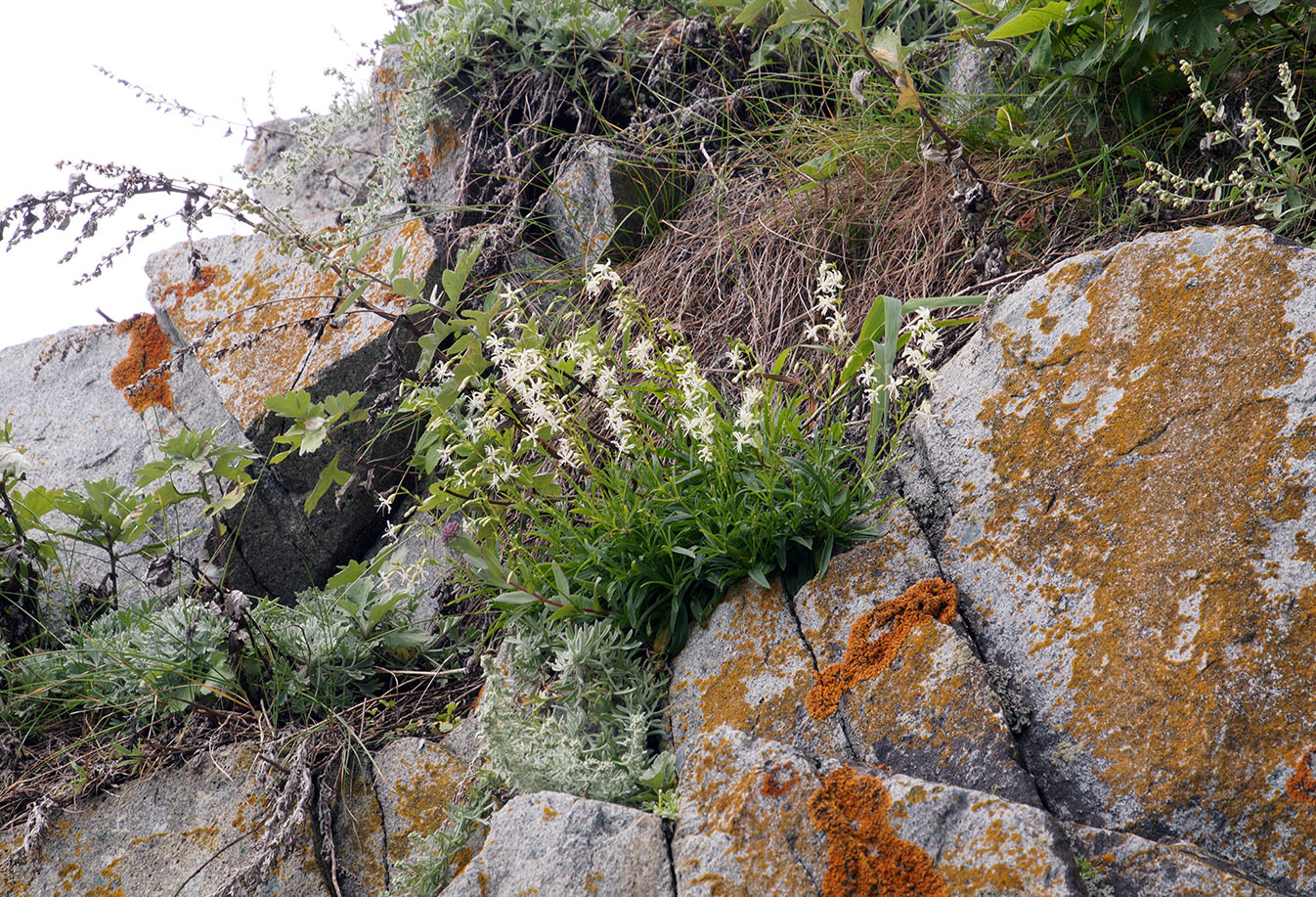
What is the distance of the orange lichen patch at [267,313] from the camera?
13.8 feet

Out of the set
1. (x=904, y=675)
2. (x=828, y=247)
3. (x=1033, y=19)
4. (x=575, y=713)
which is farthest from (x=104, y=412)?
(x=1033, y=19)

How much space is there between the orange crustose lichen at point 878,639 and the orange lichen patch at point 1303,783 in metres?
0.80

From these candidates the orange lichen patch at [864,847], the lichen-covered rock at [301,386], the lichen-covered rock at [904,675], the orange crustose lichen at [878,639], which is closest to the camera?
the orange lichen patch at [864,847]

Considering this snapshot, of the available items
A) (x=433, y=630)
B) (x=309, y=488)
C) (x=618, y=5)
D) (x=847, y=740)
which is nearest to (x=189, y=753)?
(x=433, y=630)

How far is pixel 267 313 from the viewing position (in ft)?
14.5

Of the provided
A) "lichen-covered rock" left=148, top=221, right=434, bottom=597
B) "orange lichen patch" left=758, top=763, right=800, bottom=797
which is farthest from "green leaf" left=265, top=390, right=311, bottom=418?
"orange lichen patch" left=758, top=763, right=800, bottom=797

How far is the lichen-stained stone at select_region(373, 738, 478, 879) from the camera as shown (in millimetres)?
2828

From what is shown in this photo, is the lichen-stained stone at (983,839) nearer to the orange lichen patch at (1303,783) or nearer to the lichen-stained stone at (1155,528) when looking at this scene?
the lichen-stained stone at (1155,528)

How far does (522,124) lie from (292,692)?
337 centimetres

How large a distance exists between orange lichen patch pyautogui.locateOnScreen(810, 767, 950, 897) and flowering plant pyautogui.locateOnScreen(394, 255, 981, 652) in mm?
803

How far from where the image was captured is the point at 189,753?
3.21 metres

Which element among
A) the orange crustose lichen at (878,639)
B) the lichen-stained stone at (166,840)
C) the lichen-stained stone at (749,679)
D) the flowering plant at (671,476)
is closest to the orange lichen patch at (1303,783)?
the orange crustose lichen at (878,639)

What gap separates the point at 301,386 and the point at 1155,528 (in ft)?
11.9

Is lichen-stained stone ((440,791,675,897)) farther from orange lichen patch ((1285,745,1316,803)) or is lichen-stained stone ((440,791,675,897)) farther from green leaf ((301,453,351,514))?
green leaf ((301,453,351,514))
